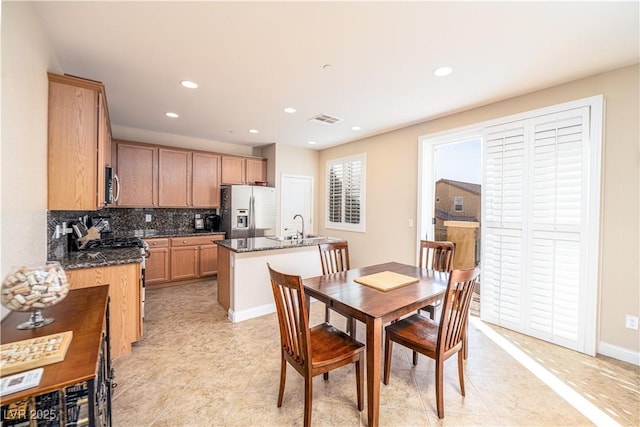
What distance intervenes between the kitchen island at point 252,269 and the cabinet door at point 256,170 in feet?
7.62

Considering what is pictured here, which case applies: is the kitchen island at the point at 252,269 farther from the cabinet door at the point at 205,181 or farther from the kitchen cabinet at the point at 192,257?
the cabinet door at the point at 205,181

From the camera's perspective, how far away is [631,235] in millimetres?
2373

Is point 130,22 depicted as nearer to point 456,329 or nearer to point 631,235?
point 456,329

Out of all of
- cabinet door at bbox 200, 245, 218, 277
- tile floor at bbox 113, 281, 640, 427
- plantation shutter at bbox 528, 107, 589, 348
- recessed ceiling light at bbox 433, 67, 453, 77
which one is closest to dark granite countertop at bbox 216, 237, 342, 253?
tile floor at bbox 113, 281, 640, 427

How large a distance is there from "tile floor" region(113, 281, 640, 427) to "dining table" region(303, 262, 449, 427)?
1.46ft

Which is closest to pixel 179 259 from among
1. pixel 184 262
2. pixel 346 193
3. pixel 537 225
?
pixel 184 262

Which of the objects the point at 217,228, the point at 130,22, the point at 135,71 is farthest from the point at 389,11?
the point at 217,228

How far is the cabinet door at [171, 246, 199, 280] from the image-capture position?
4.53 meters

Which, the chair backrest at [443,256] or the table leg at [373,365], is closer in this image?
the table leg at [373,365]

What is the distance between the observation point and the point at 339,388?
2078 millimetres

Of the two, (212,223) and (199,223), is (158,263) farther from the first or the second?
(212,223)

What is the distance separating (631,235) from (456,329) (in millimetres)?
1982

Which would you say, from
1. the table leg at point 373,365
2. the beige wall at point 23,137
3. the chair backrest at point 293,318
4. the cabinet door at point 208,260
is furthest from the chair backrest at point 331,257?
A: the cabinet door at point 208,260

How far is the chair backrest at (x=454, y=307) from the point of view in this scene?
1.70 meters
